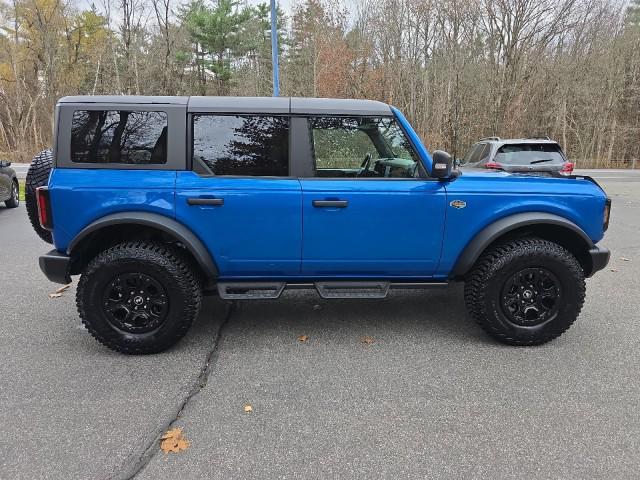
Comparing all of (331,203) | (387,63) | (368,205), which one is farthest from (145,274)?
(387,63)

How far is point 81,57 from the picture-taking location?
87.7 feet

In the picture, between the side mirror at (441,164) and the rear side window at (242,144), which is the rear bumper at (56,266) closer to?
the rear side window at (242,144)

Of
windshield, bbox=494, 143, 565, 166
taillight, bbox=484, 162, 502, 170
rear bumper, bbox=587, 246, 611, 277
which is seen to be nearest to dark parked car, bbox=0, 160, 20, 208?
taillight, bbox=484, 162, 502, 170

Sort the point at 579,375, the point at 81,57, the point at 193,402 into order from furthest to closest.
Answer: the point at 81,57 → the point at 579,375 → the point at 193,402

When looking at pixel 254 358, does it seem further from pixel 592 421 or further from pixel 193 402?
pixel 592 421

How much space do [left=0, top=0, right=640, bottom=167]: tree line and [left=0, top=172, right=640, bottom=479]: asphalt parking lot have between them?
49.2 ft

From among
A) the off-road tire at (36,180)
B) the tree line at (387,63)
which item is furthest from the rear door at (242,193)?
the tree line at (387,63)

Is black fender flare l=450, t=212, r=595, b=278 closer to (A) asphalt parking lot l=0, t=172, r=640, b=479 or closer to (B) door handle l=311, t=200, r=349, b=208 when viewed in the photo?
(A) asphalt parking lot l=0, t=172, r=640, b=479

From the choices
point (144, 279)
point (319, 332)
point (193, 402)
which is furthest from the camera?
point (319, 332)

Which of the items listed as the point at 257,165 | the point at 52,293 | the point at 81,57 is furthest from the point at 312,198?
the point at 81,57

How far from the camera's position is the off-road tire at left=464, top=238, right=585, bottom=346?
3416 millimetres

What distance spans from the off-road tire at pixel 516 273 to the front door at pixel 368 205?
0.41m

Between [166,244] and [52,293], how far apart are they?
2155 millimetres

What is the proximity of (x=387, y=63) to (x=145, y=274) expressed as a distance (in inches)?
774
